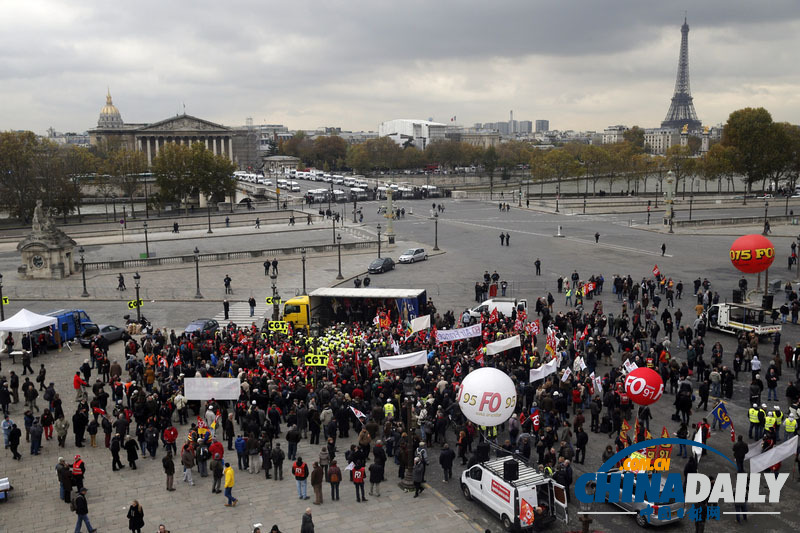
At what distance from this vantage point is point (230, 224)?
7806 centimetres

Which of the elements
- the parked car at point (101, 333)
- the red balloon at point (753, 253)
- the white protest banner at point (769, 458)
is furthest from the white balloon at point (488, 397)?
the parked car at point (101, 333)

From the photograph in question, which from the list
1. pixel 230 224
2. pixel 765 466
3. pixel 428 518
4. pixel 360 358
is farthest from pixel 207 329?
pixel 230 224

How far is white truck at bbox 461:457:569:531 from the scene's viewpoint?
14656 mm

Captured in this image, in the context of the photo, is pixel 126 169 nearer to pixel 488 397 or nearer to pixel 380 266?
pixel 380 266

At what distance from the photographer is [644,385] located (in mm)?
18438

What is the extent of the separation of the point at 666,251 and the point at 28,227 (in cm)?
6083

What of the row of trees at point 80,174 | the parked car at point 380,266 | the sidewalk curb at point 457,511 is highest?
the row of trees at point 80,174

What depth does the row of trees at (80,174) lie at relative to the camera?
74.0m

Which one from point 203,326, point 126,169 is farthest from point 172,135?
point 203,326

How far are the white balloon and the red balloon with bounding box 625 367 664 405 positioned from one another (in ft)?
12.3

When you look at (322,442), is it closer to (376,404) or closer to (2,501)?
(376,404)

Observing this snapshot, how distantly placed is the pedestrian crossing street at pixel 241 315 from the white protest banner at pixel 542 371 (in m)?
16.9

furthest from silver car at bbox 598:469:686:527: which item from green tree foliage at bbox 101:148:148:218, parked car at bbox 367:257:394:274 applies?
green tree foliage at bbox 101:148:148:218

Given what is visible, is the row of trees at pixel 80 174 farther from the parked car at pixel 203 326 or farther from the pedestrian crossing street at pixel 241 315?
the parked car at pixel 203 326
